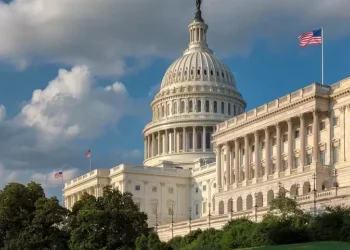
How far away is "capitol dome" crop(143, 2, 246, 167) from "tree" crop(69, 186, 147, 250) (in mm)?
83474

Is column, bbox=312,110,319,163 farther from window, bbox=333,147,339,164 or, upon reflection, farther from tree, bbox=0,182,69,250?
tree, bbox=0,182,69,250

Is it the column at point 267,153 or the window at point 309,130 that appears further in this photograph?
the column at point 267,153

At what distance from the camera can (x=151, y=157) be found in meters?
193

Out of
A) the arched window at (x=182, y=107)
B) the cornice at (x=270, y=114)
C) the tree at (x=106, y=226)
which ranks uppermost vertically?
the arched window at (x=182, y=107)

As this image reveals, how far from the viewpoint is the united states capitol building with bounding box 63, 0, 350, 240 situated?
105938 millimetres

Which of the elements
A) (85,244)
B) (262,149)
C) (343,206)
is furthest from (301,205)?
(262,149)

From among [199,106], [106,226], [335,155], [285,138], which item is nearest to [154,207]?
[199,106]

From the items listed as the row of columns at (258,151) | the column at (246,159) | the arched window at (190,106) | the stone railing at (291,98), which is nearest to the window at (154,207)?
the arched window at (190,106)

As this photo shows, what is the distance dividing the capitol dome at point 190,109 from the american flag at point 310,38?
81849 millimetres

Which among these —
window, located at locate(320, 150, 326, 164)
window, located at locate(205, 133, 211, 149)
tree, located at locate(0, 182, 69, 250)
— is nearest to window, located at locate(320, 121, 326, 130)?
window, located at locate(320, 150, 326, 164)

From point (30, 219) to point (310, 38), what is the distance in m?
43.5

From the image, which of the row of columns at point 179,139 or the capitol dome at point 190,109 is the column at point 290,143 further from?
the row of columns at point 179,139

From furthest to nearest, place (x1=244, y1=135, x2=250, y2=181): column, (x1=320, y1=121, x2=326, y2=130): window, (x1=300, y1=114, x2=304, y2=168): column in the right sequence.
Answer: (x1=244, y1=135, x2=250, y2=181): column, (x1=300, y1=114, x2=304, y2=168): column, (x1=320, y1=121, x2=326, y2=130): window

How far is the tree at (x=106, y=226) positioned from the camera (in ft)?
306
